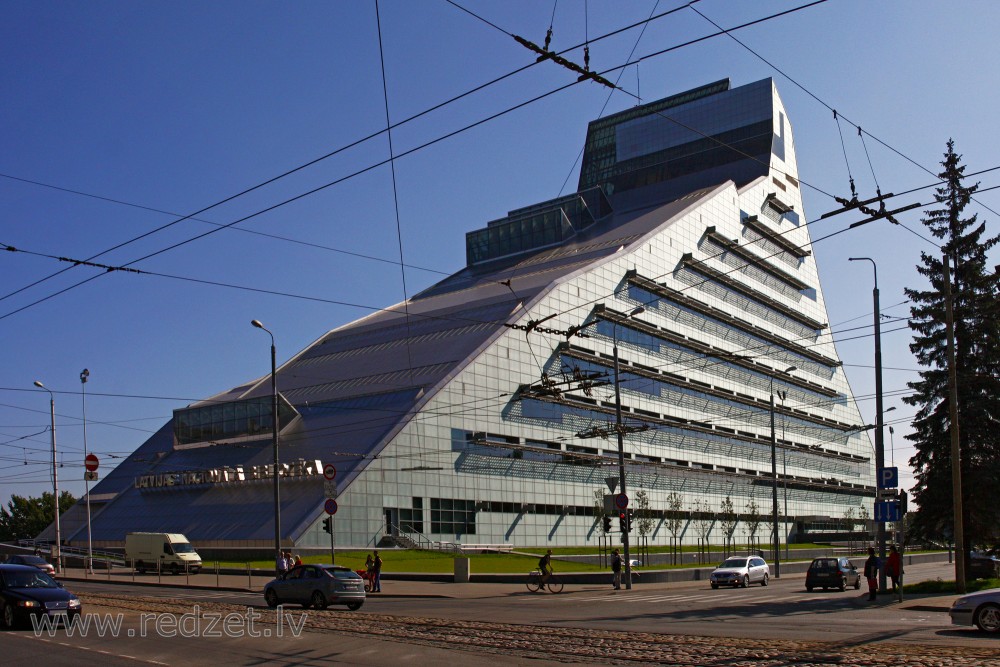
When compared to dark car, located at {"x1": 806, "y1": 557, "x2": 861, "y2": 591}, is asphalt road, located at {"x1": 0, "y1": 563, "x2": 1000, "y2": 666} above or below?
above

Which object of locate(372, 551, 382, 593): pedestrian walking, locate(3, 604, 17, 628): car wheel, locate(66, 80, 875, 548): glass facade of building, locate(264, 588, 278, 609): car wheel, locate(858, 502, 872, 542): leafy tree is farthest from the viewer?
locate(858, 502, 872, 542): leafy tree

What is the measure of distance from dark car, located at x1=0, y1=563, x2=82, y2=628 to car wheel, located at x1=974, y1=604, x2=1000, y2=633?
20.2 m

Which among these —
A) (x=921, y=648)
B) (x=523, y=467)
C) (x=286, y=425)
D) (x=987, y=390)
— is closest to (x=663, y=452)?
(x=523, y=467)

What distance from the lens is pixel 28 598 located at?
22125 mm

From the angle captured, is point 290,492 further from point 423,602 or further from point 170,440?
point 423,602

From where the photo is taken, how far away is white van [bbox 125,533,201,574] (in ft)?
185

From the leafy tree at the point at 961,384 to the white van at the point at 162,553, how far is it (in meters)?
39.4

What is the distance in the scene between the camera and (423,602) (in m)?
32.7

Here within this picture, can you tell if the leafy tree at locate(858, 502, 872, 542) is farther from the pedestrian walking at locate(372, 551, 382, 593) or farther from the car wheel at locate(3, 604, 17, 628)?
the car wheel at locate(3, 604, 17, 628)

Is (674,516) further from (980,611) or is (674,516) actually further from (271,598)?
(980,611)

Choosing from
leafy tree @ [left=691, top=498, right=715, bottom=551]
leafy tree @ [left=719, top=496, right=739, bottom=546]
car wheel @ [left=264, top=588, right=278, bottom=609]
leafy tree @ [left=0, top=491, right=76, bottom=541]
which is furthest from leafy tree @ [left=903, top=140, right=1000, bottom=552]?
leafy tree @ [left=0, top=491, right=76, bottom=541]

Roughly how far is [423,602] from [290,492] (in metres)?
36.6

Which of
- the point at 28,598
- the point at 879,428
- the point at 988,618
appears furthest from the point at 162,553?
the point at 988,618

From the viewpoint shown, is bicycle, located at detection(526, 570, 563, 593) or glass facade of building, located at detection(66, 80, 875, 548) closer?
bicycle, located at detection(526, 570, 563, 593)
